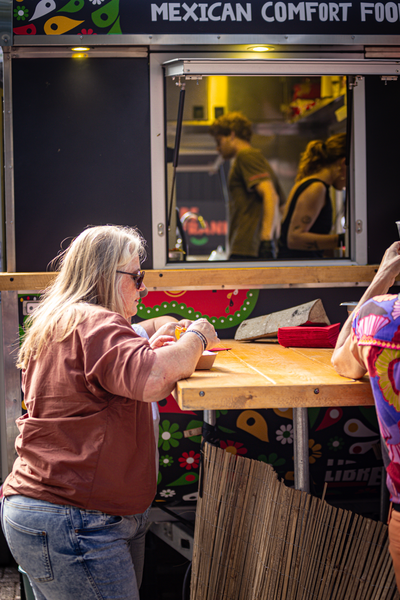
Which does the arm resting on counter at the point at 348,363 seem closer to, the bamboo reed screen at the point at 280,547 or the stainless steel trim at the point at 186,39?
the bamboo reed screen at the point at 280,547

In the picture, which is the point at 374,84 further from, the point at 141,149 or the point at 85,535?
the point at 85,535

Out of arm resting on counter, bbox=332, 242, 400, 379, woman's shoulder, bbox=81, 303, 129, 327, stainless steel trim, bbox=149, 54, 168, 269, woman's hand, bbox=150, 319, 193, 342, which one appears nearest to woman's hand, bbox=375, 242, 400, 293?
arm resting on counter, bbox=332, 242, 400, 379

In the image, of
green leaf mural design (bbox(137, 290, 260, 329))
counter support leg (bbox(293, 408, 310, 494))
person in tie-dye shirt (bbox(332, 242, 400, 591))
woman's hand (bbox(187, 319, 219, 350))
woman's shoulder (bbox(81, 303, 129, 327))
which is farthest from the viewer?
green leaf mural design (bbox(137, 290, 260, 329))

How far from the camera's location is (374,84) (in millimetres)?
2980

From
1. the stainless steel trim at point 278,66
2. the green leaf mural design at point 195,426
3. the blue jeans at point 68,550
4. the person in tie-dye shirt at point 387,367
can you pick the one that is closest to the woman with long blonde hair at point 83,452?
the blue jeans at point 68,550

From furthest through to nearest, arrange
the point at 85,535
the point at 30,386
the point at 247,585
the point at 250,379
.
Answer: the point at 247,585 < the point at 250,379 < the point at 30,386 < the point at 85,535

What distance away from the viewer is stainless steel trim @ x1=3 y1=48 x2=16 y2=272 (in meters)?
2.81

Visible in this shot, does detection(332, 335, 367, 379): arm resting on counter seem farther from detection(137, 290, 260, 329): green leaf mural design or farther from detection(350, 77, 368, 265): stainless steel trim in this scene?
detection(350, 77, 368, 265): stainless steel trim

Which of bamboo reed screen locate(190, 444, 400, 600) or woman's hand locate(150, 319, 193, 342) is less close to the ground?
woman's hand locate(150, 319, 193, 342)

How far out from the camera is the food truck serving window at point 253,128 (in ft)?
9.05

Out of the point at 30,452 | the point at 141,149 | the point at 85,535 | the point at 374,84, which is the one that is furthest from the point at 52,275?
the point at 374,84

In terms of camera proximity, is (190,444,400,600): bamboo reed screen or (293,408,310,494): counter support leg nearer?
(190,444,400,600): bamboo reed screen

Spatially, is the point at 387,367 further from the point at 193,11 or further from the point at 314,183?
the point at 314,183

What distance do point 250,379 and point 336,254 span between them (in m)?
1.88
